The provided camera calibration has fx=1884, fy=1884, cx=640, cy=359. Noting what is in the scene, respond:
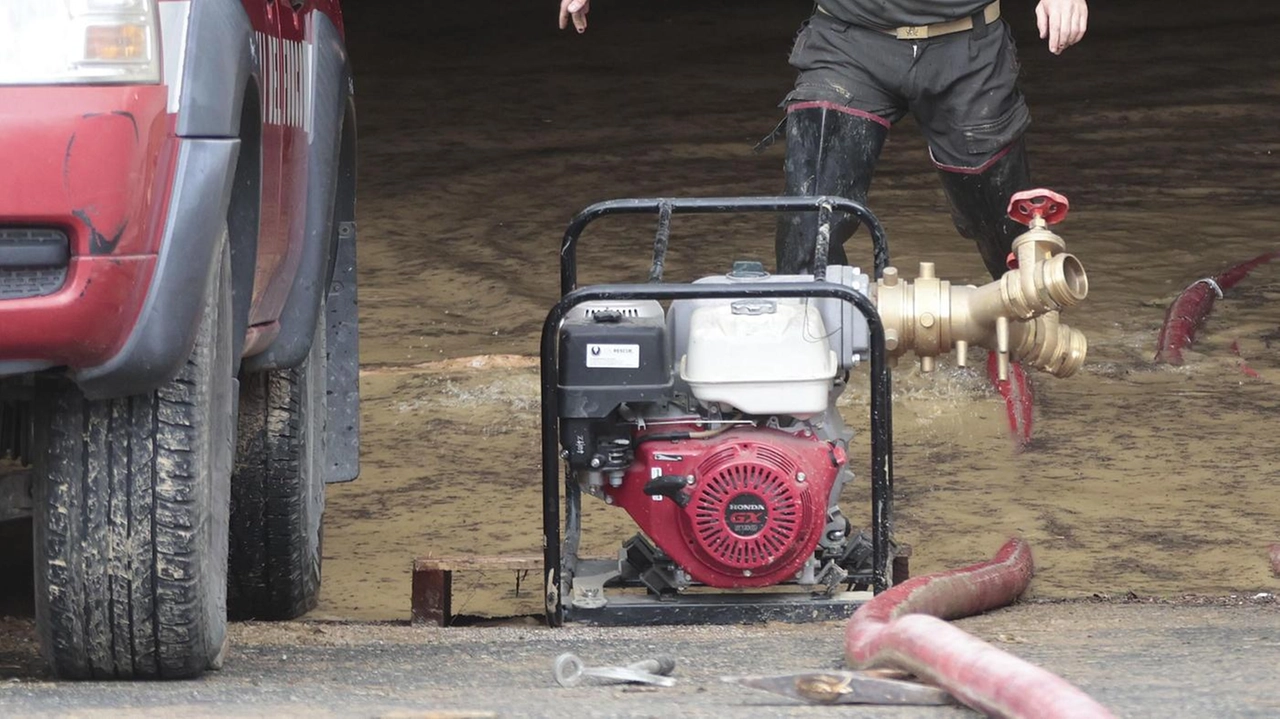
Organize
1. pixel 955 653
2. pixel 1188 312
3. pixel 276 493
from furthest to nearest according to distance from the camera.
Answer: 1. pixel 1188 312
2. pixel 276 493
3. pixel 955 653

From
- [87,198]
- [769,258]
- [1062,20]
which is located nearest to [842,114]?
[1062,20]

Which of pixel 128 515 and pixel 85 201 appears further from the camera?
pixel 128 515

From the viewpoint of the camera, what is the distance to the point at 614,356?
143 inches

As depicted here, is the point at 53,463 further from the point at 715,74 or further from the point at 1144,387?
the point at 715,74

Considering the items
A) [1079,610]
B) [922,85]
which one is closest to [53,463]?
[1079,610]

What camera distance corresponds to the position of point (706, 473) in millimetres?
3645

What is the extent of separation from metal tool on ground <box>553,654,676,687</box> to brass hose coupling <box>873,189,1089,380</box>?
1.09 m

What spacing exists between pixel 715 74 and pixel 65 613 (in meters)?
10.9

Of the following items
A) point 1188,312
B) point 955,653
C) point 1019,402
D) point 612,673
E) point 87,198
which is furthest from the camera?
point 1188,312

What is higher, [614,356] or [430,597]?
[614,356]

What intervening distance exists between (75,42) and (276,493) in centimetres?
156

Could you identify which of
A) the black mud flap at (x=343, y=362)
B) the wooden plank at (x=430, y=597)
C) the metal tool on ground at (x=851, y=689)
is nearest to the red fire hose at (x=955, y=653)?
the metal tool on ground at (x=851, y=689)

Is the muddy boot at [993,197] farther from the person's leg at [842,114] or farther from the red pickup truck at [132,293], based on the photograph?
the red pickup truck at [132,293]

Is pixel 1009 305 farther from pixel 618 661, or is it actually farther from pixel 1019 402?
pixel 1019 402
